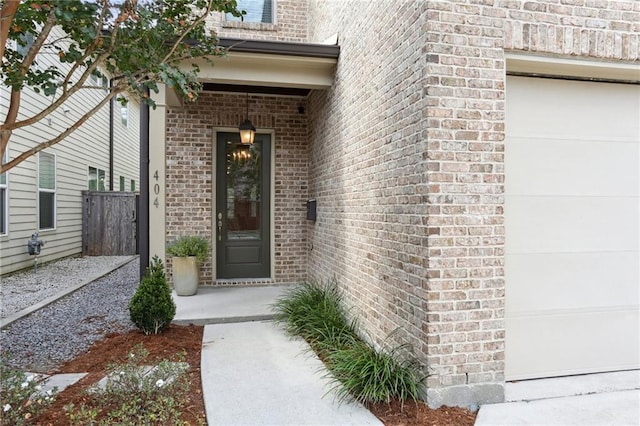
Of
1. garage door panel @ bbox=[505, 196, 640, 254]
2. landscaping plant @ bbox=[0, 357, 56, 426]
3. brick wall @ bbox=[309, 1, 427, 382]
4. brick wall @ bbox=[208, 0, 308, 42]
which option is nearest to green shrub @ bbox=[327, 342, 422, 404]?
brick wall @ bbox=[309, 1, 427, 382]

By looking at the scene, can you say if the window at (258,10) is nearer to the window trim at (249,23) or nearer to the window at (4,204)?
the window trim at (249,23)

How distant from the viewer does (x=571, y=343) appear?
10.5 ft

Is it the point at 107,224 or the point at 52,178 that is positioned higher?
Result: the point at 52,178

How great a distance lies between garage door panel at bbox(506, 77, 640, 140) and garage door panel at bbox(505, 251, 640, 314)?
955 mm

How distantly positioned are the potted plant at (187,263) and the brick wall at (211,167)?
387 millimetres

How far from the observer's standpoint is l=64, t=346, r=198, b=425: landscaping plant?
7.77 feet

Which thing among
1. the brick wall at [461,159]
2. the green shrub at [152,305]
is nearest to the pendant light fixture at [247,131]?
the green shrub at [152,305]

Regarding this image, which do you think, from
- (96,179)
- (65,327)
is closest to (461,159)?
Result: (65,327)

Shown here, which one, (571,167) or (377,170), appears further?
(377,170)

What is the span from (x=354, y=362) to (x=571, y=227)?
1.98 meters

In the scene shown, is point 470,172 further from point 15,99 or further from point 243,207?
point 243,207

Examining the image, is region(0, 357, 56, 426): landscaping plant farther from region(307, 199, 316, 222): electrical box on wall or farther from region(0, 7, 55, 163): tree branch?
region(307, 199, 316, 222): electrical box on wall

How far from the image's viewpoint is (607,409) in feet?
8.97

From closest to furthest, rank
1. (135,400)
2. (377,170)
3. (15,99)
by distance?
(135,400) → (15,99) → (377,170)
